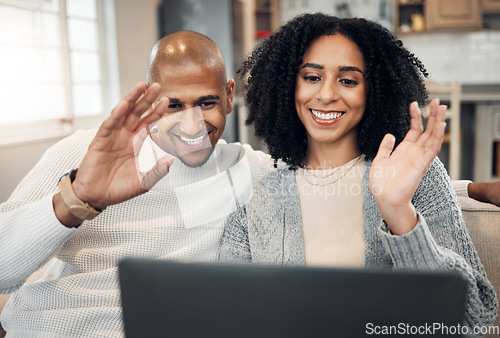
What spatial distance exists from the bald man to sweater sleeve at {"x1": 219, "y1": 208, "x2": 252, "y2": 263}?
29 millimetres

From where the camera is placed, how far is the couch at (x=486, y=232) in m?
1.12

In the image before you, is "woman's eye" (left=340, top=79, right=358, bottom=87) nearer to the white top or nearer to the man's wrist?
the white top

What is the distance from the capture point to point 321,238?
112 cm

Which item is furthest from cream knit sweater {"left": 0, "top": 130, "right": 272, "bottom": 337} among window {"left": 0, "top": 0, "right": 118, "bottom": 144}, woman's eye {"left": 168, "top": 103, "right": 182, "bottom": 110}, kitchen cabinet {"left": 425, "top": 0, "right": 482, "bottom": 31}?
kitchen cabinet {"left": 425, "top": 0, "right": 482, "bottom": 31}

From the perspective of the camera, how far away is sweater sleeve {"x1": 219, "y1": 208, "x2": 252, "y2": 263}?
1.13 meters

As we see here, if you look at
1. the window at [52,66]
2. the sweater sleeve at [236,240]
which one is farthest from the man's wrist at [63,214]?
the window at [52,66]

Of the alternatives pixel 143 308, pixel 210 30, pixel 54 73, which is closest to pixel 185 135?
pixel 143 308

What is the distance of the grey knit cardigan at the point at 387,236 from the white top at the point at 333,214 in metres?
0.03

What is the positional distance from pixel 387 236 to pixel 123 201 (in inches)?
20.2

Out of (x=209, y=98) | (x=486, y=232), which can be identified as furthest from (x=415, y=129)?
(x=209, y=98)

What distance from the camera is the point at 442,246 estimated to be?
3.08ft

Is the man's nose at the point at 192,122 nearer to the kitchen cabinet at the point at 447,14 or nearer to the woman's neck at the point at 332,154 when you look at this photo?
the woman's neck at the point at 332,154

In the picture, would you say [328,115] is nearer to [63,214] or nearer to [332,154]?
[332,154]

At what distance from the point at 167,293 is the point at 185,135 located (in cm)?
78
